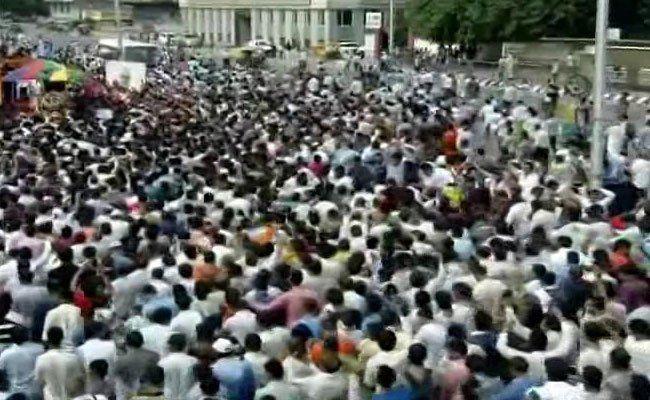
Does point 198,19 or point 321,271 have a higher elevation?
point 321,271

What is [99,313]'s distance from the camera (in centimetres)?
1077

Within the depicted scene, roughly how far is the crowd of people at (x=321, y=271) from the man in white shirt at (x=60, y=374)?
0.01 meters

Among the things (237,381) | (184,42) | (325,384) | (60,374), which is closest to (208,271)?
(60,374)

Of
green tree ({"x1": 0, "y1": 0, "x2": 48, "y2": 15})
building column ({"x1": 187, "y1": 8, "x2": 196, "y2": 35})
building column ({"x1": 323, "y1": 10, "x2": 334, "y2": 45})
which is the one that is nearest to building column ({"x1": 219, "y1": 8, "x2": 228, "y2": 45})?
building column ({"x1": 187, "y1": 8, "x2": 196, "y2": 35})

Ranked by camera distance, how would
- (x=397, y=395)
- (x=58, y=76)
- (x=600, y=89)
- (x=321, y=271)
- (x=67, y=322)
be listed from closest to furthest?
1. (x=397, y=395)
2. (x=67, y=322)
3. (x=321, y=271)
4. (x=600, y=89)
5. (x=58, y=76)

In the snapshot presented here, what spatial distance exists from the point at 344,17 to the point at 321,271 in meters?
64.1

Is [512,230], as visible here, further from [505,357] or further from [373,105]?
[373,105]

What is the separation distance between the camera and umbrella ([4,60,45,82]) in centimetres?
2979

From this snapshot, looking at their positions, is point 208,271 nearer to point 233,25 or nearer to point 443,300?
point 443,300

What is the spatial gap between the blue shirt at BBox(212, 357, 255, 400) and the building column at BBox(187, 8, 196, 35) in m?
81.6

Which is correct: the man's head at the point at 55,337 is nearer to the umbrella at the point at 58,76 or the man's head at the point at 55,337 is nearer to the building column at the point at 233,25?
the umbrella at the point at 58,76

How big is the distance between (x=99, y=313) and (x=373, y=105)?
641 inches

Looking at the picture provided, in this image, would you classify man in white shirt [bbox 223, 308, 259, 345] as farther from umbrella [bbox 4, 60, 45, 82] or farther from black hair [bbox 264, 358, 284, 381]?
umbrella [bbox 4, 60, 45, 82]

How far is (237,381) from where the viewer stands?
8812 mm
